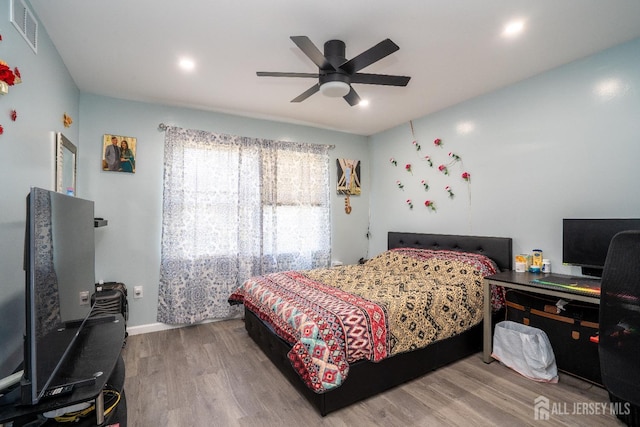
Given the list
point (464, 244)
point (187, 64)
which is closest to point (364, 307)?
point (464, 244)

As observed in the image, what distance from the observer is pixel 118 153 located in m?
3.21

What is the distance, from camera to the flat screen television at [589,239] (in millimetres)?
2256

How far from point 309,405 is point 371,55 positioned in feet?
7.56

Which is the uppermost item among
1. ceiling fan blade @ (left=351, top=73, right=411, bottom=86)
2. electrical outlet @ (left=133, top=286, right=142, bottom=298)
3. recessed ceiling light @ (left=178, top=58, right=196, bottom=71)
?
recessed ceiling light @ (left=178, top=58, right=196, bottom=71)

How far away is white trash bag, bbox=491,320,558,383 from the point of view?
2289mm

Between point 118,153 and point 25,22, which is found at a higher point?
point 25,22

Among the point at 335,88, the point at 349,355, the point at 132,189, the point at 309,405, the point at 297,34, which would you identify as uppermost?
the point at 297,34

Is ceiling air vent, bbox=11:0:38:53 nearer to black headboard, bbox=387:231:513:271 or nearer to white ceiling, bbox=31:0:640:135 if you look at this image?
white ceiling, bbox=31:0:640:135

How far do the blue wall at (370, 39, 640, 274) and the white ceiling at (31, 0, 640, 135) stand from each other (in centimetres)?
20

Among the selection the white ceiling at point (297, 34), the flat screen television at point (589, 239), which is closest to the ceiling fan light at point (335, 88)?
the white ceiling at point (297, 34)

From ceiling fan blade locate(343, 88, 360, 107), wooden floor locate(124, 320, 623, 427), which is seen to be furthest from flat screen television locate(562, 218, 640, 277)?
ceiling fan blade locate(343, 88, 360, 107)

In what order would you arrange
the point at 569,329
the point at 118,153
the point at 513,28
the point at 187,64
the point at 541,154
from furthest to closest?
the point at 118,153 < the point at 541,154 < the point at 187,64 < the point at 569,329 < the point at 513,28

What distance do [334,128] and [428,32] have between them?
2378 millimetres

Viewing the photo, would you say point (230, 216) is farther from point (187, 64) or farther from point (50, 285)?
point (50, 285)
